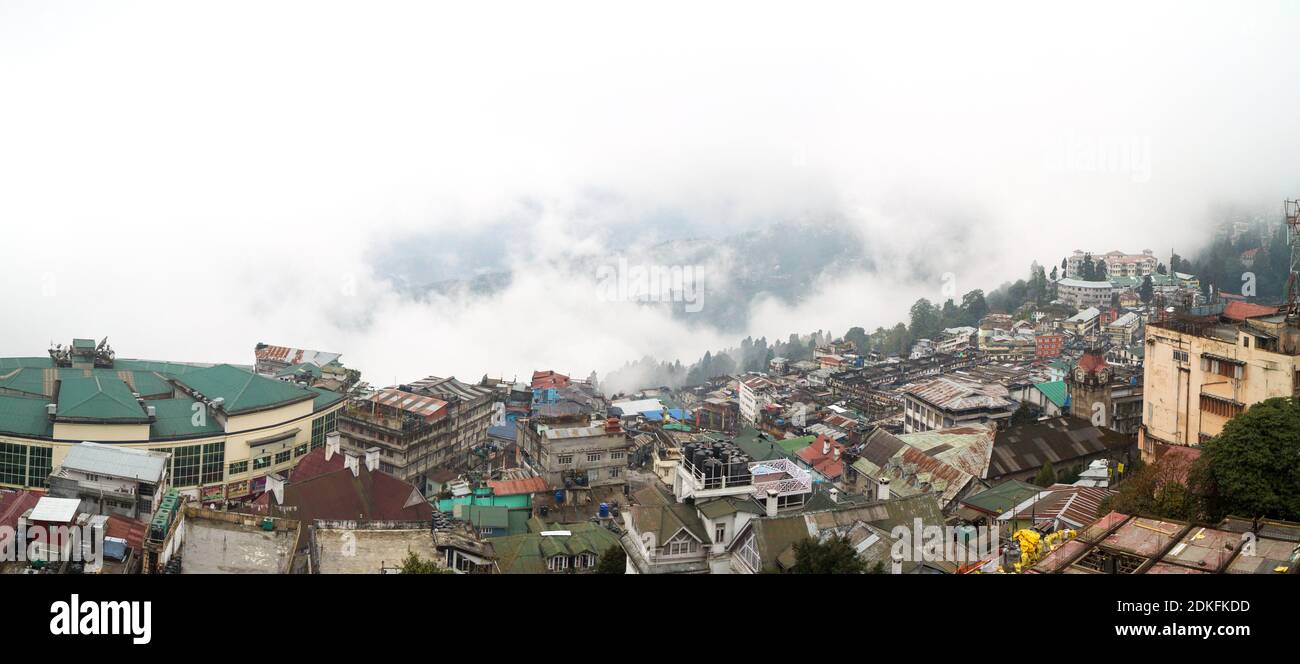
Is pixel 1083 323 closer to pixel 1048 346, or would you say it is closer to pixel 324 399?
pixel 1048 346

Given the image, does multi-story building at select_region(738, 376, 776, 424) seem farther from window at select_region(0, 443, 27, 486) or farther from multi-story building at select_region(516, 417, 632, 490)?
window at select_region(0, 443, 27, 486)

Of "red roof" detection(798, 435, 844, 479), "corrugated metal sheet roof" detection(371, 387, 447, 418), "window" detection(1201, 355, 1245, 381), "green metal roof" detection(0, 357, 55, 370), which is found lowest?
"red roof" detection(798, 435, 844, 479)

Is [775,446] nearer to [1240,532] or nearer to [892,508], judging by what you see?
[892,508]

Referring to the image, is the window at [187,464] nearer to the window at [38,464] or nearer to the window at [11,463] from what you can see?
the window at [38,464]

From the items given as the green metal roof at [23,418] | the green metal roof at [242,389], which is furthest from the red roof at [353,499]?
the green metal roof at [23,418]

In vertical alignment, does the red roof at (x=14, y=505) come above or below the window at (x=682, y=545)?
above

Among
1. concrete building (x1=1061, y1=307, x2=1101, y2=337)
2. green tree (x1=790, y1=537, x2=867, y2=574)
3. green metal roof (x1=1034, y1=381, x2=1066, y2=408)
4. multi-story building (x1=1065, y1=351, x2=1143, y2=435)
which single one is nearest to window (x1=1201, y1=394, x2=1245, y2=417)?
multi-story building (x1=1065, y1=351, x2=1143, y2=435)

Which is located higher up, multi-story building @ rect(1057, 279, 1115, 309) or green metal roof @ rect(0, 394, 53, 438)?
multi-story building @ rect(1057, 279, 1115, 309)
